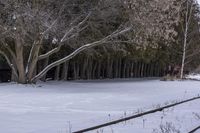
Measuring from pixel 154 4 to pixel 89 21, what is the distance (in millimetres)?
4208

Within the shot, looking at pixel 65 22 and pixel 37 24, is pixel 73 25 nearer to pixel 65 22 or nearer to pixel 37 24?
pixel 65 22

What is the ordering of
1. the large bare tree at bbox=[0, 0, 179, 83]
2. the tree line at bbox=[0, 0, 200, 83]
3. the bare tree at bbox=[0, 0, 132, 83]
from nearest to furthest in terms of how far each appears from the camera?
1. the bare tree at bbox=[0, 0, 132, 83]
2. the large bare tree at bbox=[0, 0, 179, 83]
3. the tree line at bbox=[0, 0, 200, 83]

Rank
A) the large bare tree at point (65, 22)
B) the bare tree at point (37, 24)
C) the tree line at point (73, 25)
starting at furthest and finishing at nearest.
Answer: the tree line at point (73, 25) → the large bare tree at point (65, 22) → the bare tree at point (37, 24)

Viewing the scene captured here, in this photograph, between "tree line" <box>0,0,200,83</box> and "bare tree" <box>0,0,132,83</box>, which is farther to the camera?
"tree line" <box>0,0,200,83</box>

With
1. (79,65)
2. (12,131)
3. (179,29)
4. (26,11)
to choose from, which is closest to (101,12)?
(26,11)

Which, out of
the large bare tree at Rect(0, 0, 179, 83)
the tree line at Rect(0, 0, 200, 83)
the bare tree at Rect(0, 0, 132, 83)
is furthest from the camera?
the tree line at Rect(0, 0, 200, 83)

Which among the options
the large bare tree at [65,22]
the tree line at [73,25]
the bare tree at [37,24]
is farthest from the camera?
the tree line at [73,25]

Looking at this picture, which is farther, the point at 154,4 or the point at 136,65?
the point at 136,65

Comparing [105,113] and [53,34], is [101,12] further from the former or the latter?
[105,113]

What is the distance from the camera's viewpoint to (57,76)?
42375 mm

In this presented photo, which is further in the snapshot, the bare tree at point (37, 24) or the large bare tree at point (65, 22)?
the large bare tree at point (65, 22)

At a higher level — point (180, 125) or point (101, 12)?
Result: point (101, 12)

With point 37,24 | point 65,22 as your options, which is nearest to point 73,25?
point 65,22

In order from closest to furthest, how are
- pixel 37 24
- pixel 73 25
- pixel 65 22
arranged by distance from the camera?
pixel 37 24, pixel 65 22, pixel 73 25
